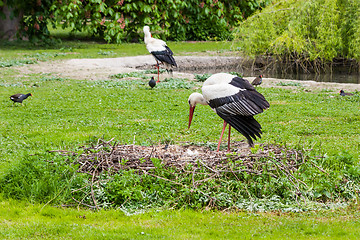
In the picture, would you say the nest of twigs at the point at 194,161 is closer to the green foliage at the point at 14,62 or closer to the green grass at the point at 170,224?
the green grass at the point at 170,224

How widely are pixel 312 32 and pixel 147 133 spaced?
11910 millimetres

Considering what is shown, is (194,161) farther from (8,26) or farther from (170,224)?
(8,26)

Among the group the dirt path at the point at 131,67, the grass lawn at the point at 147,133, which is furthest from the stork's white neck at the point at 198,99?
the dirt path at the point at 131,67

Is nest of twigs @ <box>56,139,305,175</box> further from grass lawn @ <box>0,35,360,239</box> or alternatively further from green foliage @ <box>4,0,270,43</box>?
green foliage @ <box>4,0,270,43</box>

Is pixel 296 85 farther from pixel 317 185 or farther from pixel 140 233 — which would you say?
pixel 140 233

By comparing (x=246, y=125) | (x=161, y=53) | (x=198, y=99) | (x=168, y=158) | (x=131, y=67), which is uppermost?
(x=161, y=53)

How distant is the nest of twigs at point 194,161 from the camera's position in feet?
21.9

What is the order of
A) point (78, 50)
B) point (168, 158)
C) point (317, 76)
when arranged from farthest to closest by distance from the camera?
point (78, 50), point (317, 76), point (168, 158)

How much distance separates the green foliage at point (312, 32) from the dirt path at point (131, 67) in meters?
2.20

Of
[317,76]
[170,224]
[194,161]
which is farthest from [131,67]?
[170,224]

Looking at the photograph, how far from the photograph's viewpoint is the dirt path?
1622cm

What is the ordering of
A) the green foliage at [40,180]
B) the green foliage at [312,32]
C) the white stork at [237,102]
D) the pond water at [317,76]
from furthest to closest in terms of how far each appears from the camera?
the pond water at [317,76] → the green foliage at [312,32] → the white stork at [237,102] → the green foliage at [40,180]

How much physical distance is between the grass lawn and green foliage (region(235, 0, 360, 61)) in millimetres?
4331

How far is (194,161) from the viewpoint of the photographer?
6.87m
